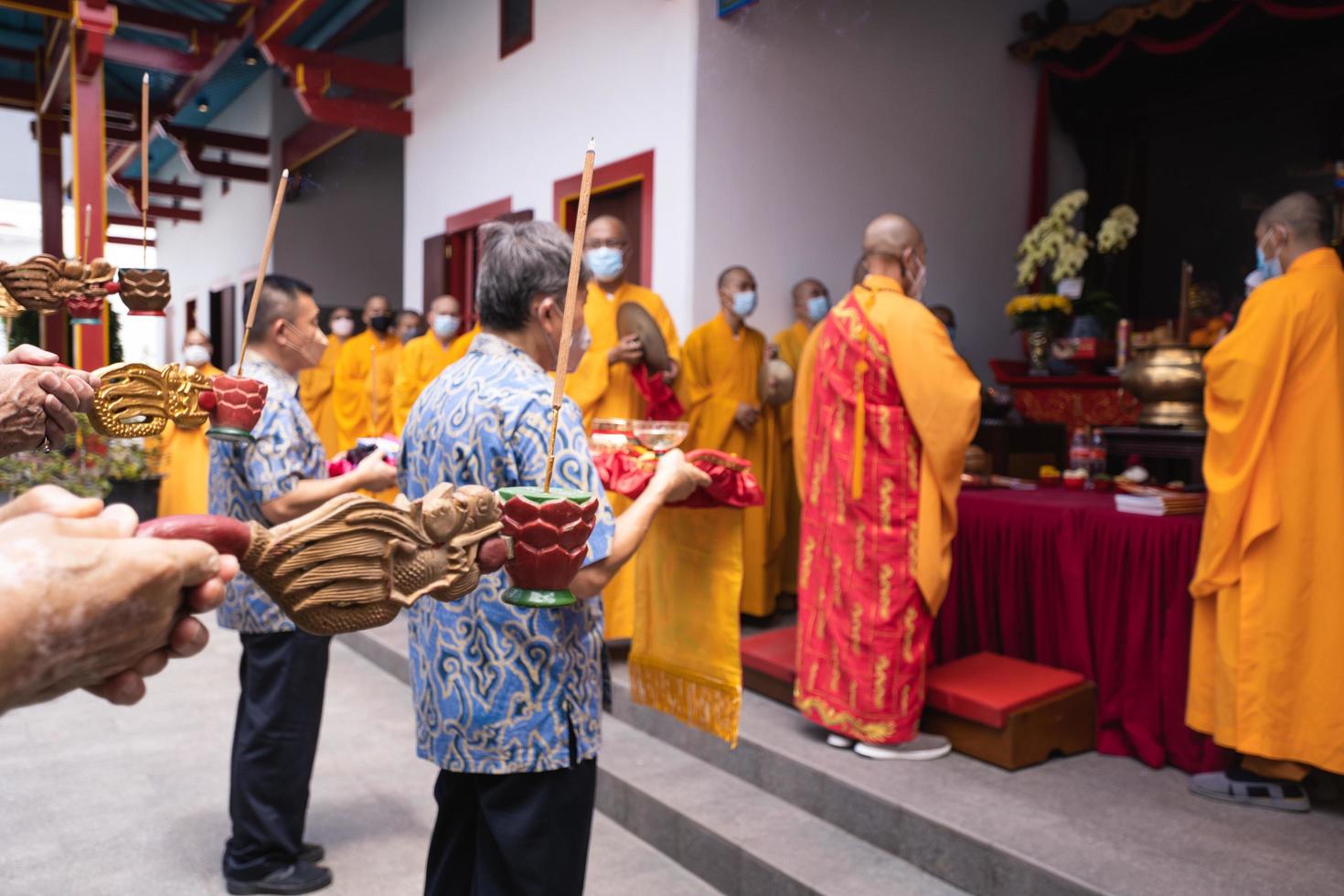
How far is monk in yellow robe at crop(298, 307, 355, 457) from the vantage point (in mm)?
8141

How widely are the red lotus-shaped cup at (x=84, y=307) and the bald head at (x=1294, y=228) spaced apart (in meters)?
2.83

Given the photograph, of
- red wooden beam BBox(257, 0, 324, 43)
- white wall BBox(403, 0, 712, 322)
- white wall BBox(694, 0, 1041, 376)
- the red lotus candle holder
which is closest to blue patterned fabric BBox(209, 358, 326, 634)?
the red lotus candle holder

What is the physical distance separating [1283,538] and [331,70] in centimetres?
555

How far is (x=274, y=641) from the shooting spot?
2568 mm

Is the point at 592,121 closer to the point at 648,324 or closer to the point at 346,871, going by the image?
Answer: the point at 648,324

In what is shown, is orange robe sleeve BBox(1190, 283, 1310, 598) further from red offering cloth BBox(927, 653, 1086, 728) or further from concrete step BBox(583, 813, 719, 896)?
concrete step BBox(583, 813, 719, 896)

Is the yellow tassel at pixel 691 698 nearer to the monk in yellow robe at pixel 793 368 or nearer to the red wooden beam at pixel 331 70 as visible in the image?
the monk in yellow robe at pixel 793 368

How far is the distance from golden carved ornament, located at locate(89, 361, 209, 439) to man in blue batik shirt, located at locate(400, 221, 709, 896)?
17.4 inches

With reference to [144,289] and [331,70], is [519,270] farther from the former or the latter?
[331,70]

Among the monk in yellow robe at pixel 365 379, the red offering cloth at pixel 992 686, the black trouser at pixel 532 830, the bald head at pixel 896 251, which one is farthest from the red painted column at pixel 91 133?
the monk in yellow robe at pixel 365 379

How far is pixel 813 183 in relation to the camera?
16.9 feet

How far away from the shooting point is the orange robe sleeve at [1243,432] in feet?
8.74

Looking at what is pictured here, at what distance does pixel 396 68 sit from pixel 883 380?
4.42 m

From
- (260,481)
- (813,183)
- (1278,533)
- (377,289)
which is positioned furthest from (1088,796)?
(377,289)
